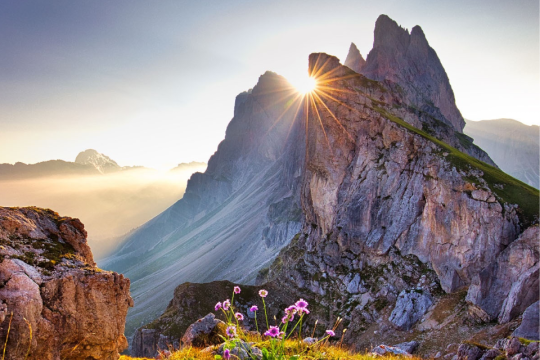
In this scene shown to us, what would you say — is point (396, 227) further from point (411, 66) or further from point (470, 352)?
point (411, 66)

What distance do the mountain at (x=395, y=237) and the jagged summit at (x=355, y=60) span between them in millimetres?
75417

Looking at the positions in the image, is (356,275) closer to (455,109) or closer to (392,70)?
(392,70)

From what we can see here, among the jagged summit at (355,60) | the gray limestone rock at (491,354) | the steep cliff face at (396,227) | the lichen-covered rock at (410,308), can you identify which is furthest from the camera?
the jagged summit at (355,60)

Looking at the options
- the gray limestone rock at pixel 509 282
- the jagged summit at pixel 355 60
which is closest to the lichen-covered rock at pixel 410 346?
the gray limestone rock at pixel 509 282

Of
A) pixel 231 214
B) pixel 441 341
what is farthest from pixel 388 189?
pixel 231 214

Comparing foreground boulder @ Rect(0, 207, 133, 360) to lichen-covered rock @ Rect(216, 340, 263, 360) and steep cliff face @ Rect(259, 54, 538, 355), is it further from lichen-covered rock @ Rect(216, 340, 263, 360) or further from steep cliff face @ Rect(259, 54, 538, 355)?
steep cliff face @ Rect(259, 54, 538, 355)

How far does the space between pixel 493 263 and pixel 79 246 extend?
39945 mm

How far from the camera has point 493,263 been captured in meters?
33.7

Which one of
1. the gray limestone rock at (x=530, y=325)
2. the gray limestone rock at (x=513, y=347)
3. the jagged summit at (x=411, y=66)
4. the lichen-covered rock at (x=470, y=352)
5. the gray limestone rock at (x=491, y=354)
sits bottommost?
the gray limestone rock at (x=530, y=325)

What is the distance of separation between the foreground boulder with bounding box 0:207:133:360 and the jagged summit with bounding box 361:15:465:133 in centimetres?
13570

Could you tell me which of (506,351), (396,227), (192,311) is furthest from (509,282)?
(192,311)

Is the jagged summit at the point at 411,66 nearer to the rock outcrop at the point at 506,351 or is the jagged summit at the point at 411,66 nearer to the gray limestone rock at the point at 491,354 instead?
the rock outcrop at the point at 506,351

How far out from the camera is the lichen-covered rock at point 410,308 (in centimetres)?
3862

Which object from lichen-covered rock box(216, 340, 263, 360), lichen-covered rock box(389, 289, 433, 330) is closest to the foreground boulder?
lichen-covered rock box(216, 340, 263, 360)
